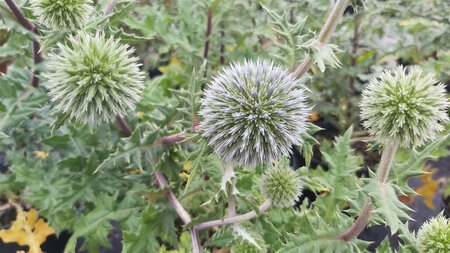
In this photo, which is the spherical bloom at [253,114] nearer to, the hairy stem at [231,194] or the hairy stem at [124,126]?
the hairy stem at [231,194]

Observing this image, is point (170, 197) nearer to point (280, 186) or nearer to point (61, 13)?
point (280, 186)

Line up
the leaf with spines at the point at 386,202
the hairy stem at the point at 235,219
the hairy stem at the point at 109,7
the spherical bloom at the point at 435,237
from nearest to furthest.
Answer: the leaf with spines at the point at 386,202 → the spherical bloom at the point at 435,237 → the hairy stem at the point at 235,219 → the hairy stem at the point at 109,7

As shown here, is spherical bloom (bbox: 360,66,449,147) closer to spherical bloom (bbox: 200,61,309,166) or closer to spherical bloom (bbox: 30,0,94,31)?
spherical bloom (bbox: 200,61,309,166)

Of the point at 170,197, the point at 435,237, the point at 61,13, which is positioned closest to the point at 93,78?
the point at 61,13

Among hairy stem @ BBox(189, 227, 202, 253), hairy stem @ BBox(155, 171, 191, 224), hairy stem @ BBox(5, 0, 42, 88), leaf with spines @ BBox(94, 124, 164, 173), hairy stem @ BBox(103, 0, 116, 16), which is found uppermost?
hairy stem @ BBox(103, 0, 116, 16)

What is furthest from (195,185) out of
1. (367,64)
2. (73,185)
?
(367,64)

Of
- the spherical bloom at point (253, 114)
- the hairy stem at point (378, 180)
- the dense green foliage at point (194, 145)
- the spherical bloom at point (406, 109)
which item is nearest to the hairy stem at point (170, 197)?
the dense green foliage at point (194, 145)

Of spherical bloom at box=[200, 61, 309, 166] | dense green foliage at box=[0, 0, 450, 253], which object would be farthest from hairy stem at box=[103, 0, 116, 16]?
spherical bloom at box=[200, 61, 309, 166]
